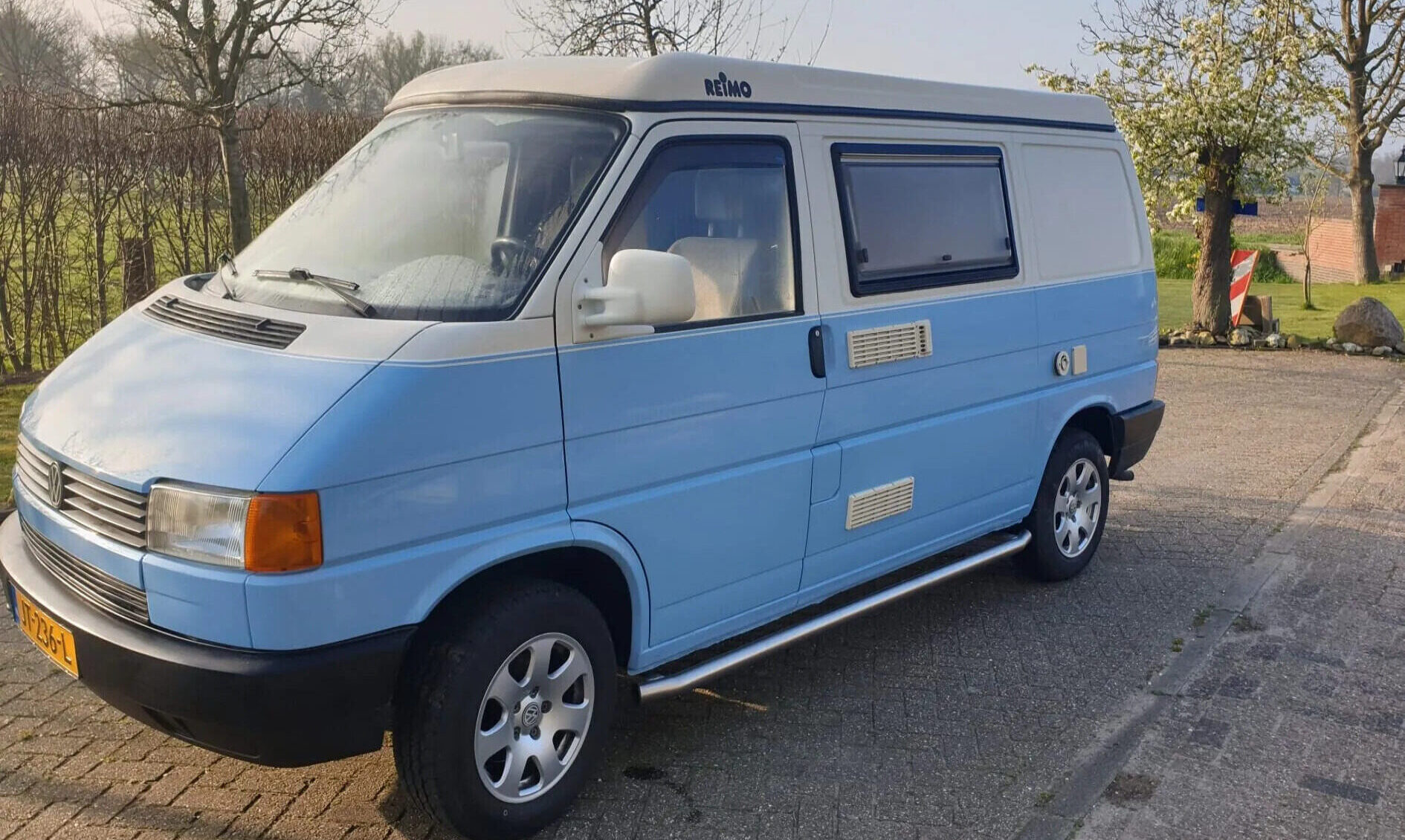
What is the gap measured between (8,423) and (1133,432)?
7981 millimetres

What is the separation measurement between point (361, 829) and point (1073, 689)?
116 inches

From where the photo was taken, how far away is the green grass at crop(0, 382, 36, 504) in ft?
24.1

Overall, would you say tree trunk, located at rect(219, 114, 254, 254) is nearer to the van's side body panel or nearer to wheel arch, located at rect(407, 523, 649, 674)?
the van's side body panel

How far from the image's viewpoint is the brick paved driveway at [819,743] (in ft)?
12.8

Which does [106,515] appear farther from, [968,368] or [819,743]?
[968,368]

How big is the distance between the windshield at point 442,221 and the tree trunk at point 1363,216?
91.4 feet

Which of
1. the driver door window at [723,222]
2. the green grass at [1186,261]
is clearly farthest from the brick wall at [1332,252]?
the driver door window at [723,222]

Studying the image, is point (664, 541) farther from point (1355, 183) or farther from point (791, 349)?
point (1355, 183)

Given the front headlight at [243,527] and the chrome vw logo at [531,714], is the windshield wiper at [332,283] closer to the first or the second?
the front headlight at [243,527]

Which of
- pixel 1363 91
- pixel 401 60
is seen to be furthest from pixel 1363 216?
pixel 401 60

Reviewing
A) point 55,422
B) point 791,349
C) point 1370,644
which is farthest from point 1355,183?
point 55,422

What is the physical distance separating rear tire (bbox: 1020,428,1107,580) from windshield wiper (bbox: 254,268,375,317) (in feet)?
12.1

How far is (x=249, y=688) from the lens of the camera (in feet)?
10.2

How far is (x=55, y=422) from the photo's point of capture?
12.2 feet
